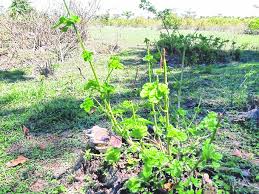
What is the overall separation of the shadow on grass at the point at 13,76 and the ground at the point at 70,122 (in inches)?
0.8

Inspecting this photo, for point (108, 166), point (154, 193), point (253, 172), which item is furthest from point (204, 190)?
point (108, 166)

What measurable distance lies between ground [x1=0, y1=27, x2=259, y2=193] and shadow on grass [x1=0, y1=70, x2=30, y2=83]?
0.02 m

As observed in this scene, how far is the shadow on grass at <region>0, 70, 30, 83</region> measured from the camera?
6.67 metres

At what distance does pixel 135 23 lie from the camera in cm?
2089

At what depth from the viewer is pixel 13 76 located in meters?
6.97

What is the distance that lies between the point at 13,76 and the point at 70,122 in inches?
141

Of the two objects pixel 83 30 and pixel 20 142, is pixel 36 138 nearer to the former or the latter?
pixel 20 142

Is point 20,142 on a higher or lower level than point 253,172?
lower

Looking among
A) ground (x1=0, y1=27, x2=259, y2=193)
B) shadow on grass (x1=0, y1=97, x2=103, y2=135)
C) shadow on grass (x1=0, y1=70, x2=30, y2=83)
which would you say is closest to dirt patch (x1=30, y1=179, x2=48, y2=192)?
ground (x1=0, y1=27, x2=259, y2=193)

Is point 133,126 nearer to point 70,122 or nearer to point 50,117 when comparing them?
point 70,122

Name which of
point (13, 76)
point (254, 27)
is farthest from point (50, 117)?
point (254, 27)

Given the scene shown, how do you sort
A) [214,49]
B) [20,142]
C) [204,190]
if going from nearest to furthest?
[204,190] < [20,142] < [214,49]

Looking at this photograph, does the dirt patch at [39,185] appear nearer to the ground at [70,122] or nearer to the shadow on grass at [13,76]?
the ground at [70,122]

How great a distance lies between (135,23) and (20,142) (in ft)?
59.7
